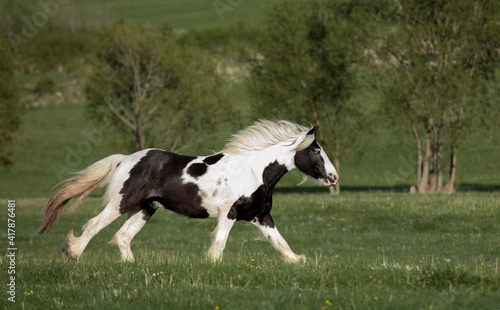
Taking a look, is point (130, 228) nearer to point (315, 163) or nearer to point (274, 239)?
point (274, 239)

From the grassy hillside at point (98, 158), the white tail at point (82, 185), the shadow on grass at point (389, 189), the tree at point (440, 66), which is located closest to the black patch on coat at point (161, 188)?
the white tail at point (82, 185)

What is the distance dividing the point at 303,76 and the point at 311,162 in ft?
100

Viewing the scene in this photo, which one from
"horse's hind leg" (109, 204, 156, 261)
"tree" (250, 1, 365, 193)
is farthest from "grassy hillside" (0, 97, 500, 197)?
"horse's hind leg" (109, 204, 156, 261)

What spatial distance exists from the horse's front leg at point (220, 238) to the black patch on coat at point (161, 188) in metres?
0.47

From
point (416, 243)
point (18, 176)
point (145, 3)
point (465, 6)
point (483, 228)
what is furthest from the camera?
point (145, 3)

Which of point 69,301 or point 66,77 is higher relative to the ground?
point 66,77

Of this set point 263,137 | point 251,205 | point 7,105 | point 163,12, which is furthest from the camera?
point 163,12

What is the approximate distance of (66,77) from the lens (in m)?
96.9

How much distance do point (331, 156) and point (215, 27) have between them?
300ft

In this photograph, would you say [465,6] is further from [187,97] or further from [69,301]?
[69,301]

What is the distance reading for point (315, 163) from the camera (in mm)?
11211

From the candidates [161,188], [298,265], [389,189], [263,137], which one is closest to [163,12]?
[389,189]

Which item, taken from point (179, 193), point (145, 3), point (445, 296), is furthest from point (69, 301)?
point (145, 3)

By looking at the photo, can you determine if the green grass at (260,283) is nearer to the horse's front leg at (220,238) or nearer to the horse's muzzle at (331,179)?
the horse's front leg at (220,238)
